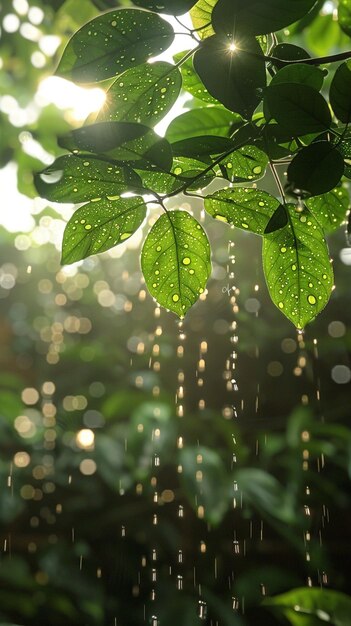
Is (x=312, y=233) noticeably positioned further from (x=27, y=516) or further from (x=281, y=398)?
(x=27, y=516)

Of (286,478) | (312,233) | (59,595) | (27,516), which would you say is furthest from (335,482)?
(312,233)

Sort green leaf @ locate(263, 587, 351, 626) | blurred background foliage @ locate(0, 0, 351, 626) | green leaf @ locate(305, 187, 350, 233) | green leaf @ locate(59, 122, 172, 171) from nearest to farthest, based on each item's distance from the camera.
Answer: green leaf @ locate(59, 122, 172, 171) → green leaf @ locate(305, 187, 350, 233) → green leaf @ locate(263, 587, 351, 626) → blurred background foliage @ locate(0, 0, 351, 626)

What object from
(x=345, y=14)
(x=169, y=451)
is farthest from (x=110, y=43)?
(x=169, y=451)

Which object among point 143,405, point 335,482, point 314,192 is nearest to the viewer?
point 314,192

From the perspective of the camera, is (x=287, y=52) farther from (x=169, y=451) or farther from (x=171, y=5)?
(x=169, y=451)

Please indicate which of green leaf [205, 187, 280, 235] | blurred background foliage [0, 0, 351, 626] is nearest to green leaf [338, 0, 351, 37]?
green leaf [205, 187, 280, 235]

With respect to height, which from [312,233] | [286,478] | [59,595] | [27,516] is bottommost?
[59,595]

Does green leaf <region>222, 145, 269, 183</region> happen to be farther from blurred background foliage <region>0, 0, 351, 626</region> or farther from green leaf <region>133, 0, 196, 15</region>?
blurred background foliage <region>0, 0, 351, 626</region>
